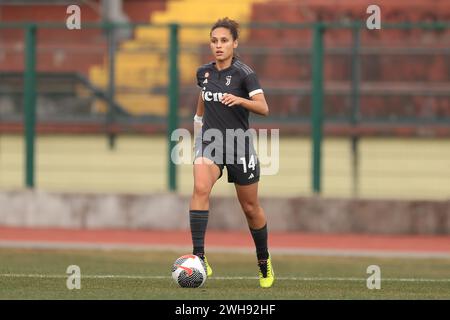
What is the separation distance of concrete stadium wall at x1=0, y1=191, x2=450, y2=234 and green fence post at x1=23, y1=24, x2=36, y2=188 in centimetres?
42

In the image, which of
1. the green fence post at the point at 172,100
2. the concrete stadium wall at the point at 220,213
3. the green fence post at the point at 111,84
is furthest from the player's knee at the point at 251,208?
the green fence post at the point at 111,84

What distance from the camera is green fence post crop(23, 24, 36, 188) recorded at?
18.7 meters

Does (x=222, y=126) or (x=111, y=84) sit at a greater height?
(x=111, y=84)

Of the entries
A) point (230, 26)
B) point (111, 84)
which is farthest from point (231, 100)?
point (111, 84)

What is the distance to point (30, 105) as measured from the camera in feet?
61.5

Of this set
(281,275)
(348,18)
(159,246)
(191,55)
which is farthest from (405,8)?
(281,275)

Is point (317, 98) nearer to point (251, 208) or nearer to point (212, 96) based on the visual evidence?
point (251, 208)

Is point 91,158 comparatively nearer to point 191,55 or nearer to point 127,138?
point 127,138

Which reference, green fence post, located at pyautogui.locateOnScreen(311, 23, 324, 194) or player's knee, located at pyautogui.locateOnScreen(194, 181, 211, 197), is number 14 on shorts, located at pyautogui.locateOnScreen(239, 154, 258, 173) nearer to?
player's knee, located at pyautogui.locateOnScreen(194, 181, 211, 197)

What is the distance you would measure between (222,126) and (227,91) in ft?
0.93

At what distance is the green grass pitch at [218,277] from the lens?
10695 millimetres

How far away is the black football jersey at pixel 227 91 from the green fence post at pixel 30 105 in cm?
787

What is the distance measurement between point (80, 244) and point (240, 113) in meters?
5.73

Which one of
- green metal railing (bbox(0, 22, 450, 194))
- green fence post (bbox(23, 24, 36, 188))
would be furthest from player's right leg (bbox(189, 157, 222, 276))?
green fence post (bbox(23, 24, 36, 188))
